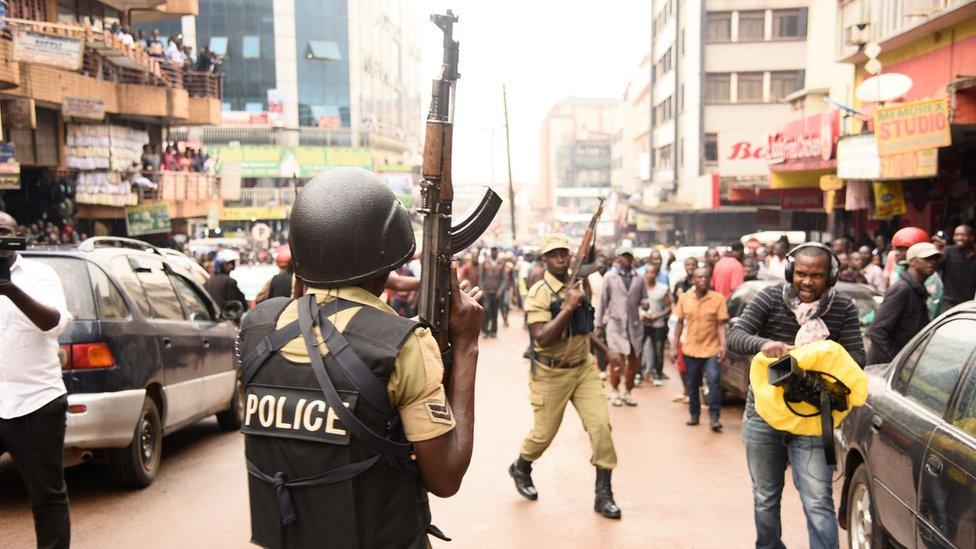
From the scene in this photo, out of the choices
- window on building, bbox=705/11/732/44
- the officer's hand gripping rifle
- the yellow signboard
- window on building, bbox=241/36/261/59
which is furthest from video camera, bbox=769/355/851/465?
window on building, bbox=241/36/261/59

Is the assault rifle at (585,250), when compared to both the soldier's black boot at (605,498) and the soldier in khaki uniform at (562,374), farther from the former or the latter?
the soldier's black boot at (605,498)

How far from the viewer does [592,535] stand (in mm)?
5445

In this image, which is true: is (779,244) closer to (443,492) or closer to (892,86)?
(892,86)

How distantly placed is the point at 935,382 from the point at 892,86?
10.3m

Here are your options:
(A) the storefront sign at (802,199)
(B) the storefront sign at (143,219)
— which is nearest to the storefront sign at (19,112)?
(B) the storefront sign at (143,219)

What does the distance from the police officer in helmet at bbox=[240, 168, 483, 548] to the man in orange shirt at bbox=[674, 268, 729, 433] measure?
6803mm

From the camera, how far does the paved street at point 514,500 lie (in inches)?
213

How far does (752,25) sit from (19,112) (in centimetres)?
3567

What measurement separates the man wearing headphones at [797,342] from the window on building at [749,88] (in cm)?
4012

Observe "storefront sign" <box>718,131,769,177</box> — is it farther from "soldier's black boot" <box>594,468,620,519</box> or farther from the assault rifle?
"soldier's black boot" <box>594,468,620,519</box>

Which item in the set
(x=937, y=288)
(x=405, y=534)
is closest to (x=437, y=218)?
(x=405, y=534)

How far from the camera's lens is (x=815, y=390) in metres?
3.85

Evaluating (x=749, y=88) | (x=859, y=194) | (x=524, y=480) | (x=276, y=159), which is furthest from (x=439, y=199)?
(x=276, y=159)

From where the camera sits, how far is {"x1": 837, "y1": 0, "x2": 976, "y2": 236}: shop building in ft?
32.4
